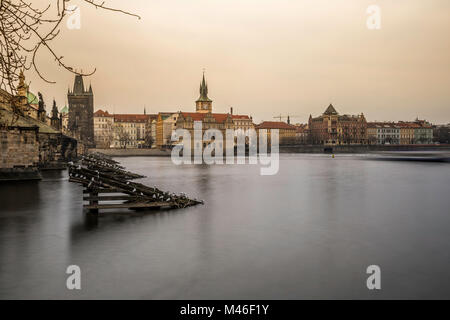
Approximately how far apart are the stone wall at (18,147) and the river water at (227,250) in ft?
32.7

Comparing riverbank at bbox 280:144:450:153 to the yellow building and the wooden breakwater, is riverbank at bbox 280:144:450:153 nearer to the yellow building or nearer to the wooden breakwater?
the yellow building

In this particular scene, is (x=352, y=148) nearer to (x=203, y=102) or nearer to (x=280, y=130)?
(x=203, y=102)

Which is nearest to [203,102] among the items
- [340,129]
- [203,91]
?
[203,91]

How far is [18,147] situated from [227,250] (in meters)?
23.1

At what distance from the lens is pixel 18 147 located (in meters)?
28.1

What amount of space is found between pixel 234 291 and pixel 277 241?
453 cm

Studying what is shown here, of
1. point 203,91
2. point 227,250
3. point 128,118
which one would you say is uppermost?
point 203,91

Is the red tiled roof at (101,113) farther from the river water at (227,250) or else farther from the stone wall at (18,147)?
the river water at (227,250)

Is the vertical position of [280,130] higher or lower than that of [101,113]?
lower

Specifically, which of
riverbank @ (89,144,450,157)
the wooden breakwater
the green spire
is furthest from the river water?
the green spire

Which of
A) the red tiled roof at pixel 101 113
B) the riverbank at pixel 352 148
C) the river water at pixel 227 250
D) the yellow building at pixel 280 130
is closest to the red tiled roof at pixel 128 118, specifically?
the red tiled roof at pixel 101 113

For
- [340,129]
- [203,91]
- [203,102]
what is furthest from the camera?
[340,129]

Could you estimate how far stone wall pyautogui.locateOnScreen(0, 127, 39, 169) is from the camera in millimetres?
27812
